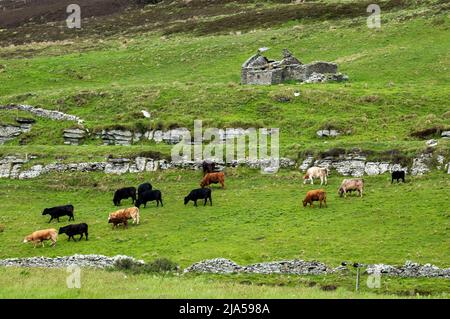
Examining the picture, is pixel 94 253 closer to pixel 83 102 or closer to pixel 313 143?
pixel 313 143

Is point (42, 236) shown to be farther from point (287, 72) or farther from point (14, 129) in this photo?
point (287, 72)

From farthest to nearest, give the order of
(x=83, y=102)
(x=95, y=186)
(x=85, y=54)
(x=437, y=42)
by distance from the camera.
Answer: (x=85, y=54) < (x=437, y=42) < (x=83, y=102) < (x=95, y=186)

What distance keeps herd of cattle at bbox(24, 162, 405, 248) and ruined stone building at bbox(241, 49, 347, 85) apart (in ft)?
74.4

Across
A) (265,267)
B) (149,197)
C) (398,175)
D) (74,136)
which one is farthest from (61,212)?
(398,175)

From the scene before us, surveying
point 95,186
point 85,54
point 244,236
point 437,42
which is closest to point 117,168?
point 95,186

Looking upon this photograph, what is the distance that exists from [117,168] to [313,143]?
523 inches

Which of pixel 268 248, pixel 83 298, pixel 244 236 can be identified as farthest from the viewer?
pixel 244 236

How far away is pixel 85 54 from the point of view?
92.0m

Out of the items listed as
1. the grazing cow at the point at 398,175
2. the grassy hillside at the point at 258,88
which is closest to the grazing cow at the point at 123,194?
the grassy hillside at the point at 258,88

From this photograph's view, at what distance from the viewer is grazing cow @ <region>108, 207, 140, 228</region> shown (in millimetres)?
37250

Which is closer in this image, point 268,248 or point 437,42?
point 268,248

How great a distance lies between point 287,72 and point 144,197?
102 feet

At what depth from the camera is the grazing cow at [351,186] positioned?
3928cm

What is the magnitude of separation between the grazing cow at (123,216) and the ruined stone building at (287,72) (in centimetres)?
3197
